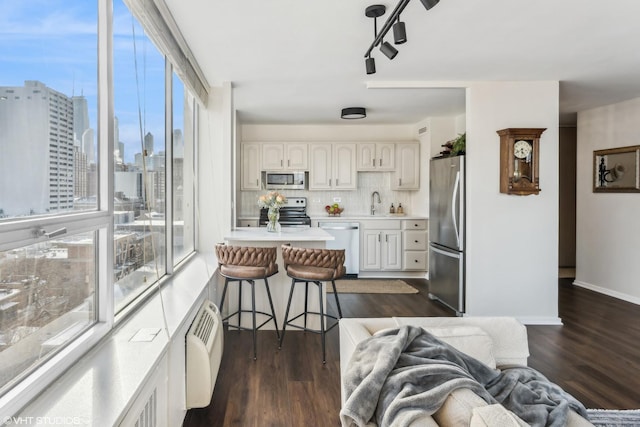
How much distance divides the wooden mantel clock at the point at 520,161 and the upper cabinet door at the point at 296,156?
10.2 ft

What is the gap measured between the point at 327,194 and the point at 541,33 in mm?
4218

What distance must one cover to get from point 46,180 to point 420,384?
1376 mm

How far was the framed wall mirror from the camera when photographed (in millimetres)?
4848

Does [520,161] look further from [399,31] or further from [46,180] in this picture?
[46,180]

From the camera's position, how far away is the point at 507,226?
4.12 meters

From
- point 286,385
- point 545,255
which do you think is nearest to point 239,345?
point 286,385

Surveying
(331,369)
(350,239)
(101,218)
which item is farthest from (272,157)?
(101,218)

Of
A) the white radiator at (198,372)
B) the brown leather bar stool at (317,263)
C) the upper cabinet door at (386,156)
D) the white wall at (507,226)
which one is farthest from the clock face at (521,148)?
the white radiator at (198,372)

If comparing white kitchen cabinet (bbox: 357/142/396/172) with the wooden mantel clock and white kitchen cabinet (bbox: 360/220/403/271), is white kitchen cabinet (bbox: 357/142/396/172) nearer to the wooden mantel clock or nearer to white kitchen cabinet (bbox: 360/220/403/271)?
white kitchen cabinet (bbox: 360/220/403/271)

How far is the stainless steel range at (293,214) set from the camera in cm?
615

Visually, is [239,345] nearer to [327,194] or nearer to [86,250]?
[86,250]

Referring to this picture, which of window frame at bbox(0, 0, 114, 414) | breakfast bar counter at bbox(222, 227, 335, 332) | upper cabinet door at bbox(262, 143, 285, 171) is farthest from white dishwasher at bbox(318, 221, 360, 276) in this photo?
window frame at bbox(0, 0, 114, 414)

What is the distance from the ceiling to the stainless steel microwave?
Result: 162 centimetres

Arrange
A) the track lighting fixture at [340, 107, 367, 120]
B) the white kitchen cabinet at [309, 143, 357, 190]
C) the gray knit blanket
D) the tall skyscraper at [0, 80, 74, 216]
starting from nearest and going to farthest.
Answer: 1. the tall skyscraper at [0, 80, 74, 216]
2. the gray knit blanket
3. the track lighting fixture at [340, 107, 367, 120]
4. the white kitchen cabinet at [309, 143, 357, 190]
